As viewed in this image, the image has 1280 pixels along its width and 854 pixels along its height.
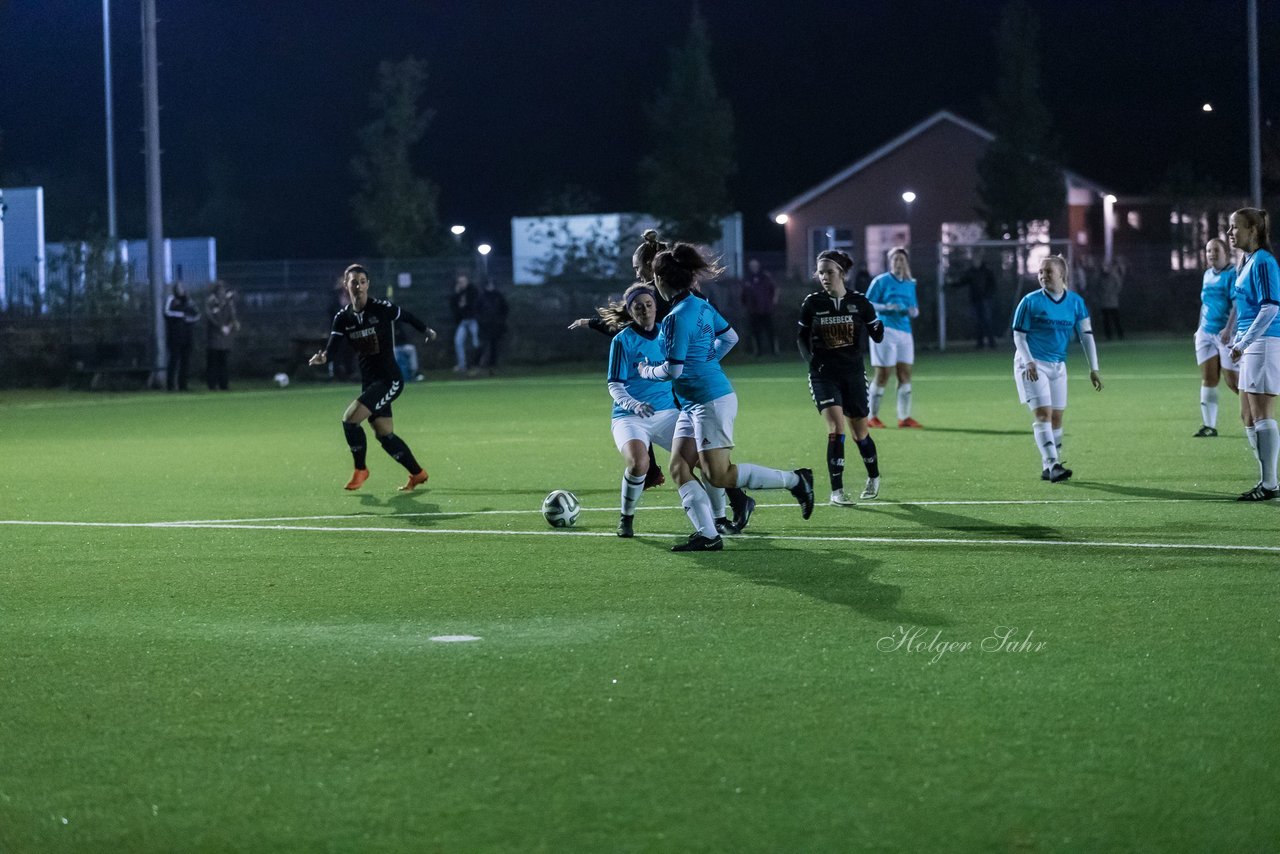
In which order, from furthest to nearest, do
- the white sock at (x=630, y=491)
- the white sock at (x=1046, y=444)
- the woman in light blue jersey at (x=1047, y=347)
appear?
the woman in light blue jersey at (x=1047, y=347), the white sock at (x=1046, y=444), the white sock at (x=630, y=491)

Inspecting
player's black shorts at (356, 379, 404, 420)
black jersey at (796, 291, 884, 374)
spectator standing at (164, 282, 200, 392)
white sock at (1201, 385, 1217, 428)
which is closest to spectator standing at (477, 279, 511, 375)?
spectator standing at (164, 282, 200, 392)

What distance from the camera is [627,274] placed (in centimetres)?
Result: 4303

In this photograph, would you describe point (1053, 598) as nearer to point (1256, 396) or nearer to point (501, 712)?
point (501, 712)

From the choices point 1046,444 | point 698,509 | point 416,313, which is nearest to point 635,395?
point 698,509

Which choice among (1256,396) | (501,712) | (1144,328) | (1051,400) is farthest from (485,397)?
(1144,328)

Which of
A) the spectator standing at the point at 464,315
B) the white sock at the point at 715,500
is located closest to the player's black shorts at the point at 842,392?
the white sock at the point at 715,500

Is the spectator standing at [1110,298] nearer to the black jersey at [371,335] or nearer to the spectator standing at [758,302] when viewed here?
the spectator standing at [758,302]

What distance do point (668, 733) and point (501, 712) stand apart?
69 cm

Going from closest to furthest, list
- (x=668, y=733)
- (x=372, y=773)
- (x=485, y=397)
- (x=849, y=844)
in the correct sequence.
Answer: (x=849, y=844) → (x=372, y=773) → (x=668, y=733) → (x=485, y=397)

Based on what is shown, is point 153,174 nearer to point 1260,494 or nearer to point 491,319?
point 491,319

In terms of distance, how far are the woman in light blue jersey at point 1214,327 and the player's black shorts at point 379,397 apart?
749cm

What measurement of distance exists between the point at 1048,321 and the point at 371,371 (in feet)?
18.5

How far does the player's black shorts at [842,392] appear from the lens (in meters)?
13.2

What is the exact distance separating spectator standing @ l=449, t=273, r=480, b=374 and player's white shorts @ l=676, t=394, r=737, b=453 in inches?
953
